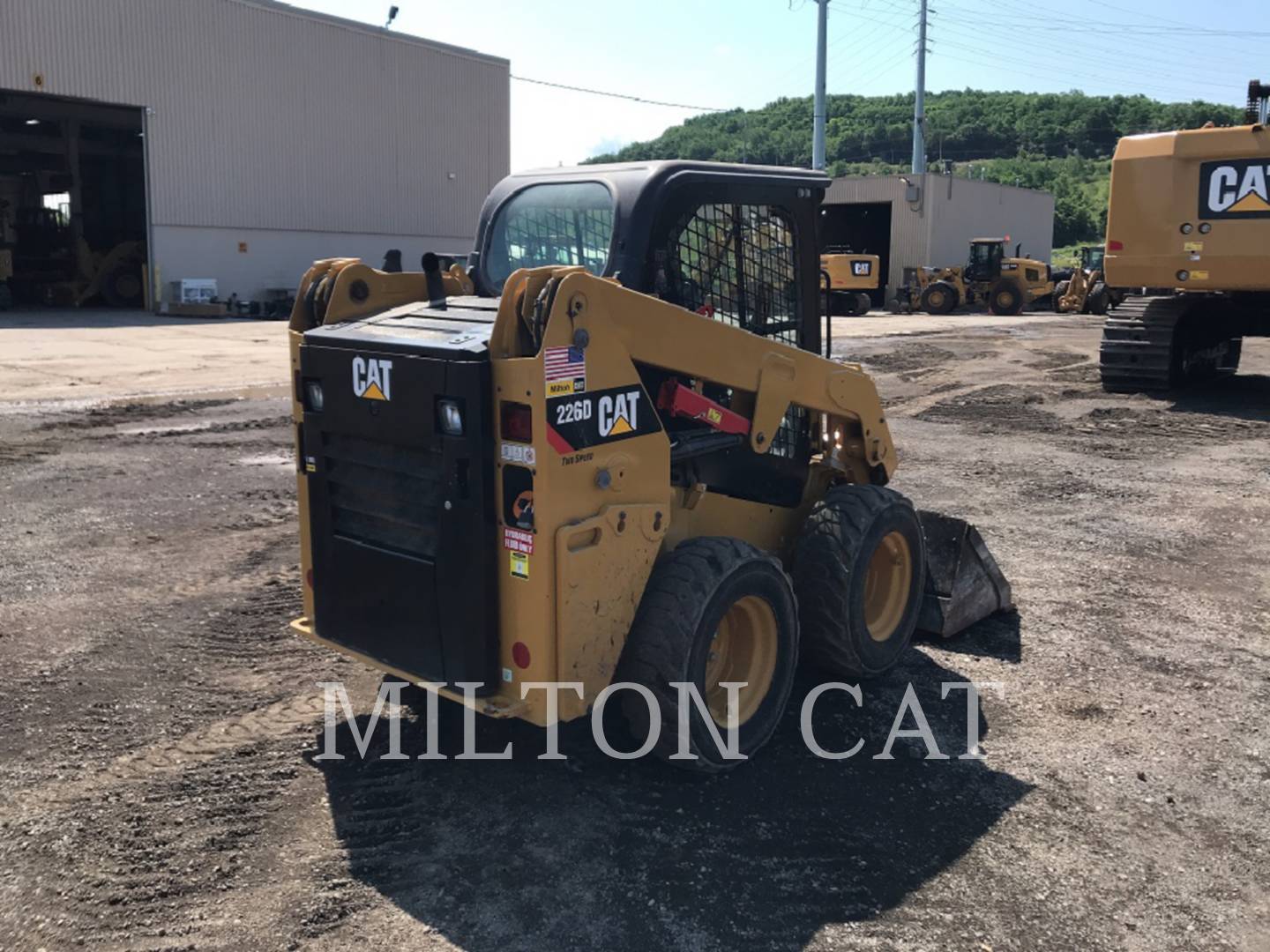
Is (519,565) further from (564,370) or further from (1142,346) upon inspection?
(1142,346)

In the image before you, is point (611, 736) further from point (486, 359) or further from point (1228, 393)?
point (1228, 393)

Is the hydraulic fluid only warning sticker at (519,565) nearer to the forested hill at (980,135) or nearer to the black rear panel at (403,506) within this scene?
the black rear panel at (403,506)

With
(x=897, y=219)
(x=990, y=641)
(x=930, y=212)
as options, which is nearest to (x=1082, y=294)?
(x=930, y=212)

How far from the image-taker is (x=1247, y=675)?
210 inches

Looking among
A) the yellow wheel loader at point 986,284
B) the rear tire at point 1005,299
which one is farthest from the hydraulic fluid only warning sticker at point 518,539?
the rear tire at point 1005,299

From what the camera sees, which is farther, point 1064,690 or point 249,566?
point 249,566

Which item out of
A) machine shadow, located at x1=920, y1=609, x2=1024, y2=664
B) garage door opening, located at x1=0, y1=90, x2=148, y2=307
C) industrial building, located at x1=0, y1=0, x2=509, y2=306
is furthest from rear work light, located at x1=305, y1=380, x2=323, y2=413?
garage door opening, located at x1=0, y1=90, x2=148, y2=307

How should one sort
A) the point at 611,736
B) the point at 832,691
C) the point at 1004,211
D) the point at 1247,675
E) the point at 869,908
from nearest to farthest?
the point at 869,908 < the point at 611,736 < the point at 832,691 < the point at 1247,675 < the point at 1004,211

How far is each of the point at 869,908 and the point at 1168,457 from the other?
28.6 feet

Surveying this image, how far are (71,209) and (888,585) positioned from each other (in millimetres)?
31102

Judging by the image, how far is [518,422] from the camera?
358cm

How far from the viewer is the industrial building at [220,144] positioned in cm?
2773

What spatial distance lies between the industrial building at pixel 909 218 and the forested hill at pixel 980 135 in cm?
1285

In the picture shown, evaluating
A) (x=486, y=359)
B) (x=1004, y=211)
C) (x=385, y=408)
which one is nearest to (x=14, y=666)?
(x=385, y=408)
